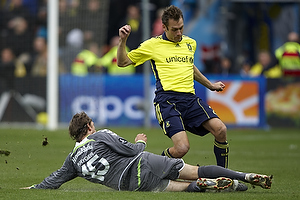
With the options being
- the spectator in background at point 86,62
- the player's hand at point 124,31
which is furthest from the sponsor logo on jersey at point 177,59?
the spectator in background at point 86,62

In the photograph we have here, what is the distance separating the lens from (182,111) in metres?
7.74

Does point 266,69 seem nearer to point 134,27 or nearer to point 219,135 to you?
point 134,27

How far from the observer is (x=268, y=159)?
11398 millimetres

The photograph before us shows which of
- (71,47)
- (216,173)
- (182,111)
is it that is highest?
(71,47)

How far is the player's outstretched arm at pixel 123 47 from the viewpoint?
286 inches

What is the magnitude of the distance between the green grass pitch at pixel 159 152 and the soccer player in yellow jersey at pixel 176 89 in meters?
0.83

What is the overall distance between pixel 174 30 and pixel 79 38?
9.94m

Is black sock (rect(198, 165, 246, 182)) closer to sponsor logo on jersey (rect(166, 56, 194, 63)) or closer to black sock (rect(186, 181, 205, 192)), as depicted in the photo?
black sock (rect(186, 181, 205, 192))

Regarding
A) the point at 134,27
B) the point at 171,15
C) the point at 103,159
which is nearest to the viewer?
the point at 103,159

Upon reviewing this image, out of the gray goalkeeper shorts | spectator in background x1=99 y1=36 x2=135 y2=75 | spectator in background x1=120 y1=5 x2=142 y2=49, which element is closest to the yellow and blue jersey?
the gray goalkeeper shorts

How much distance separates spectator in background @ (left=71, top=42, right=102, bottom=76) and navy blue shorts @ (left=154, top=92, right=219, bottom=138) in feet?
33.2

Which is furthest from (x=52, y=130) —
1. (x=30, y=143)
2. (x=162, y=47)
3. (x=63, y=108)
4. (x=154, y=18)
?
(x=162, y=47)

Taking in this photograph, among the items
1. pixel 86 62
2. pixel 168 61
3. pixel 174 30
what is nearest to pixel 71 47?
pixel 86 62

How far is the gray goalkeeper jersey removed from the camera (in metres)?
6.66
